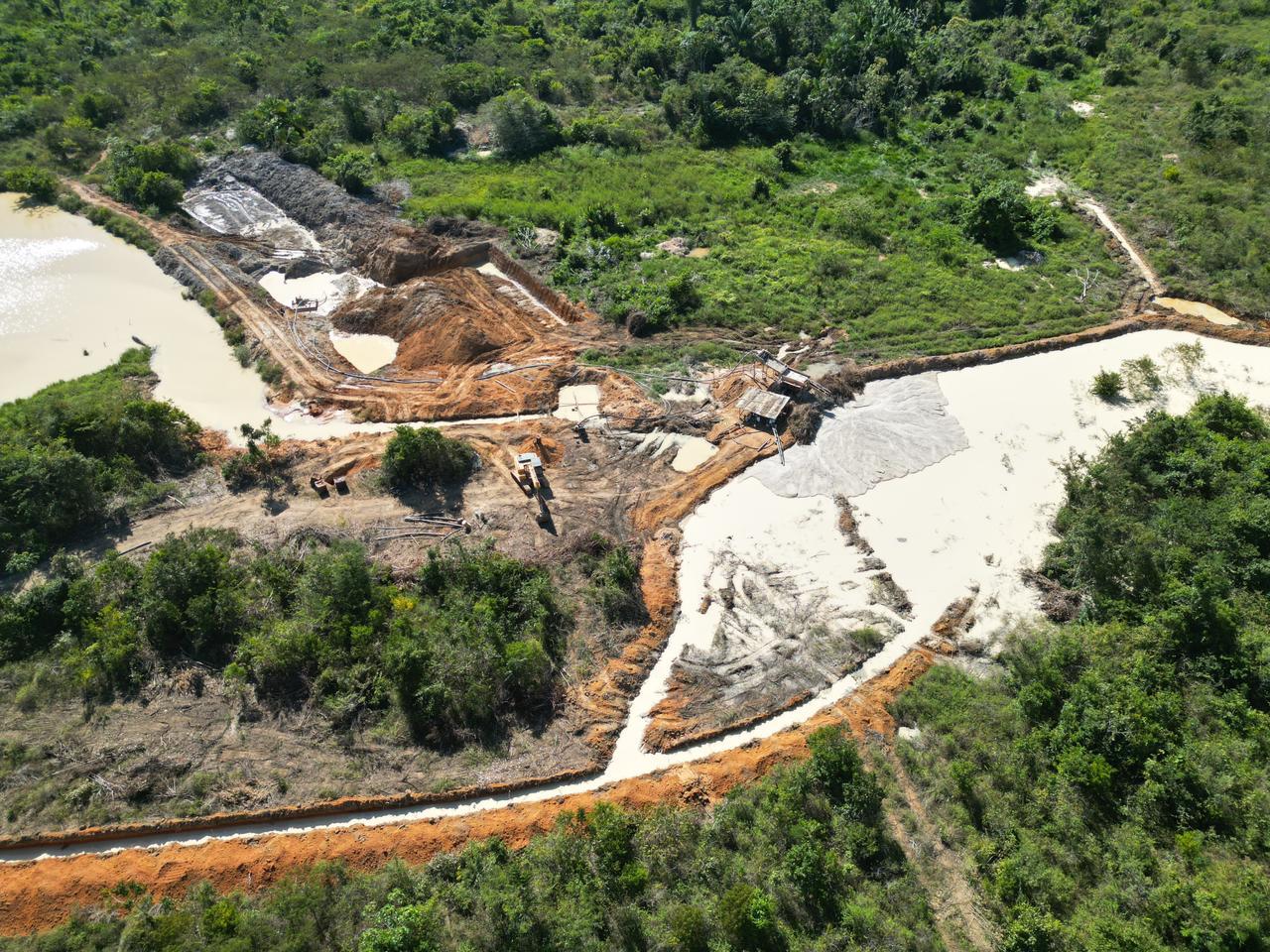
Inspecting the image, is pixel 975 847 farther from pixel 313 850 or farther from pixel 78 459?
pixel 78 459

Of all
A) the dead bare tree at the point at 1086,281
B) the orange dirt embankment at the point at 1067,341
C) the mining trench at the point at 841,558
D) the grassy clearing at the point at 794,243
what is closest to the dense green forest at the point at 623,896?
the mining trench at the point at 841,558

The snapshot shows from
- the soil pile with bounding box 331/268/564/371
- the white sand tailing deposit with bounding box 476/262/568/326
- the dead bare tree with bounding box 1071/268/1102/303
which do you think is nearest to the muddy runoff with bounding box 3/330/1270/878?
the dead bare tree with bounding box 1071/268/1102/303

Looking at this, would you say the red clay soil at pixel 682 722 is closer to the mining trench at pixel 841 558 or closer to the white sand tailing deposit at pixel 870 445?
the mining trench at pixel 841 558

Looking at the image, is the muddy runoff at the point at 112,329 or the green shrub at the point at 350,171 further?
the green shrub at the point at 350,171

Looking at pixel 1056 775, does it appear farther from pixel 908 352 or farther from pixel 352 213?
pixel 352 213

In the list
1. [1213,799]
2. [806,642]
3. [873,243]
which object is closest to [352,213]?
[873,243]

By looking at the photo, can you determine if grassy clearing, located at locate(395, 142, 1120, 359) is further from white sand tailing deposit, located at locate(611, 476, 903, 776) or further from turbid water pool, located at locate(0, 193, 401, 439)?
turbid water pool, located at locate(0, 193, 401, 439)

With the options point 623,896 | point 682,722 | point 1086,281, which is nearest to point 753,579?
point 682,722
